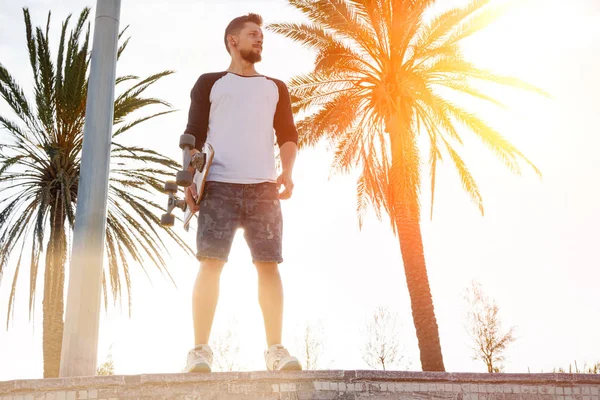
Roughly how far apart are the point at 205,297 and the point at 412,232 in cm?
983

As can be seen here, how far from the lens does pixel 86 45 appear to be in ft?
44.8

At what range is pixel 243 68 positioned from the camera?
4.21 metres

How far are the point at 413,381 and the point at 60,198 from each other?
10747 millimetres

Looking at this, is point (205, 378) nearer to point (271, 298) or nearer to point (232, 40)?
point (271, 298)

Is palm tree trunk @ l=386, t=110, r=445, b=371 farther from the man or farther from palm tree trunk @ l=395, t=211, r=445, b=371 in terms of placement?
the man

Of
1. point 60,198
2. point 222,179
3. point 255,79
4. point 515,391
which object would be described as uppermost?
point 60,198

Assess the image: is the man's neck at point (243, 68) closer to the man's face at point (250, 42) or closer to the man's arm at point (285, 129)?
the man's face at point (250, 42)

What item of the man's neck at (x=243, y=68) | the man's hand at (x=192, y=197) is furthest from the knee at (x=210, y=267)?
the man's neck at (x=243, y=68)

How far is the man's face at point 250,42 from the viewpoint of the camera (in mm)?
4152

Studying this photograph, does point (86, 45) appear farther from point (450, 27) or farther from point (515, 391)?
point (515, 391)

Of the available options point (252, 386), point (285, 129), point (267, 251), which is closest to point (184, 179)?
point (267, 251)

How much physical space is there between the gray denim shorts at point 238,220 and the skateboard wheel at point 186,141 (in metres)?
0.30

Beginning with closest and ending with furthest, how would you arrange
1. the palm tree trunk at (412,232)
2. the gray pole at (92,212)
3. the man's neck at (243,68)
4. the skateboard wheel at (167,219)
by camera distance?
the gray pole at (92,212), the man's neck at (243,68), the skateboard wheel at (167,219), the palm tree trunk at (412,232)

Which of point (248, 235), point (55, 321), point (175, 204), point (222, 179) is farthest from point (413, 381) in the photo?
point (55, 321)
